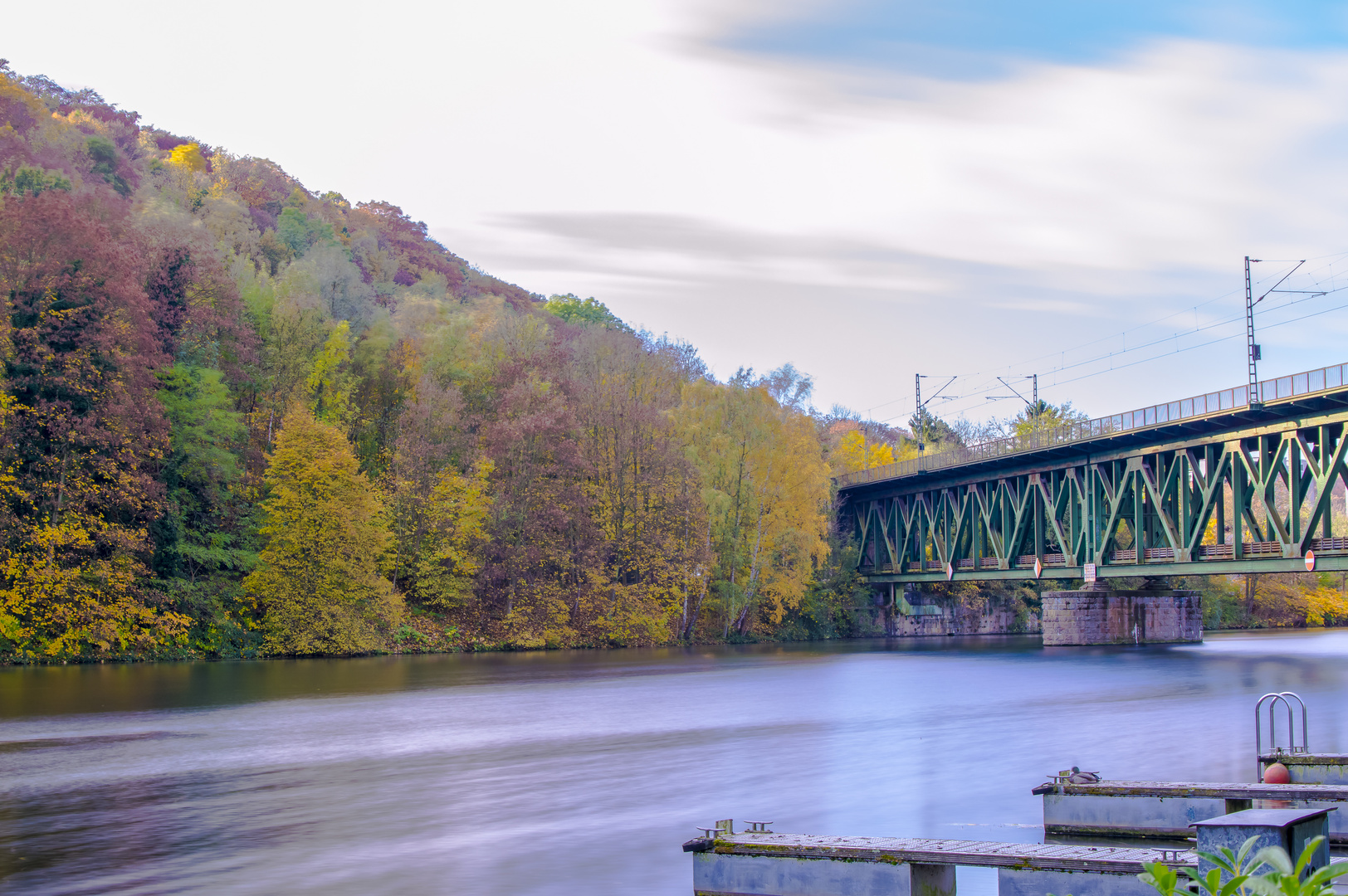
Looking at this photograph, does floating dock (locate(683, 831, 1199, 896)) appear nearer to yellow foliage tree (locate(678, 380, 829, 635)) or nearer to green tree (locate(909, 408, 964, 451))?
yellow foliage tree (locate(678, 380, 829, 635))

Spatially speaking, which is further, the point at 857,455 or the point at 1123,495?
the point at 857,455

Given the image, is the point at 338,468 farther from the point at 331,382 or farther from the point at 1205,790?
the point at 1205,790

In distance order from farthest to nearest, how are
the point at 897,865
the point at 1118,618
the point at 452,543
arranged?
the point at 1118,618
the point at 452,543
the point at 897,865

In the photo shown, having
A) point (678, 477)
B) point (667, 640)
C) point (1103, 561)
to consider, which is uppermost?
point (678, 477)

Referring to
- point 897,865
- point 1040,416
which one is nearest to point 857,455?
point 1040,416

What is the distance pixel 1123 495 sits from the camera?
74.3 meters

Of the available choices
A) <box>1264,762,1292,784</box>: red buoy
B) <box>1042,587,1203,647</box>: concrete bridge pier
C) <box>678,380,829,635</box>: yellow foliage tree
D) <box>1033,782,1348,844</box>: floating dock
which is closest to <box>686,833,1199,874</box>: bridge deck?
<box>1033,782,1348,844</box>: floating dock

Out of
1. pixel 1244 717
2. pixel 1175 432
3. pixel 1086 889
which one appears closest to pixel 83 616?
pixel 1244 717

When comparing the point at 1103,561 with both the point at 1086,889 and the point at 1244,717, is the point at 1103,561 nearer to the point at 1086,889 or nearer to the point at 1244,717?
the point at 1244,717

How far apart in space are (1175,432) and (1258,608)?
6203 centimetres

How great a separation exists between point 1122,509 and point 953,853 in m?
70.9

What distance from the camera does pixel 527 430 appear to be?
7581 cm

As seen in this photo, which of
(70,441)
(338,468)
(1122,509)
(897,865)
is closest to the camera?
(897,865)

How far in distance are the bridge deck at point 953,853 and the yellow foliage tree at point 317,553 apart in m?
55.2
